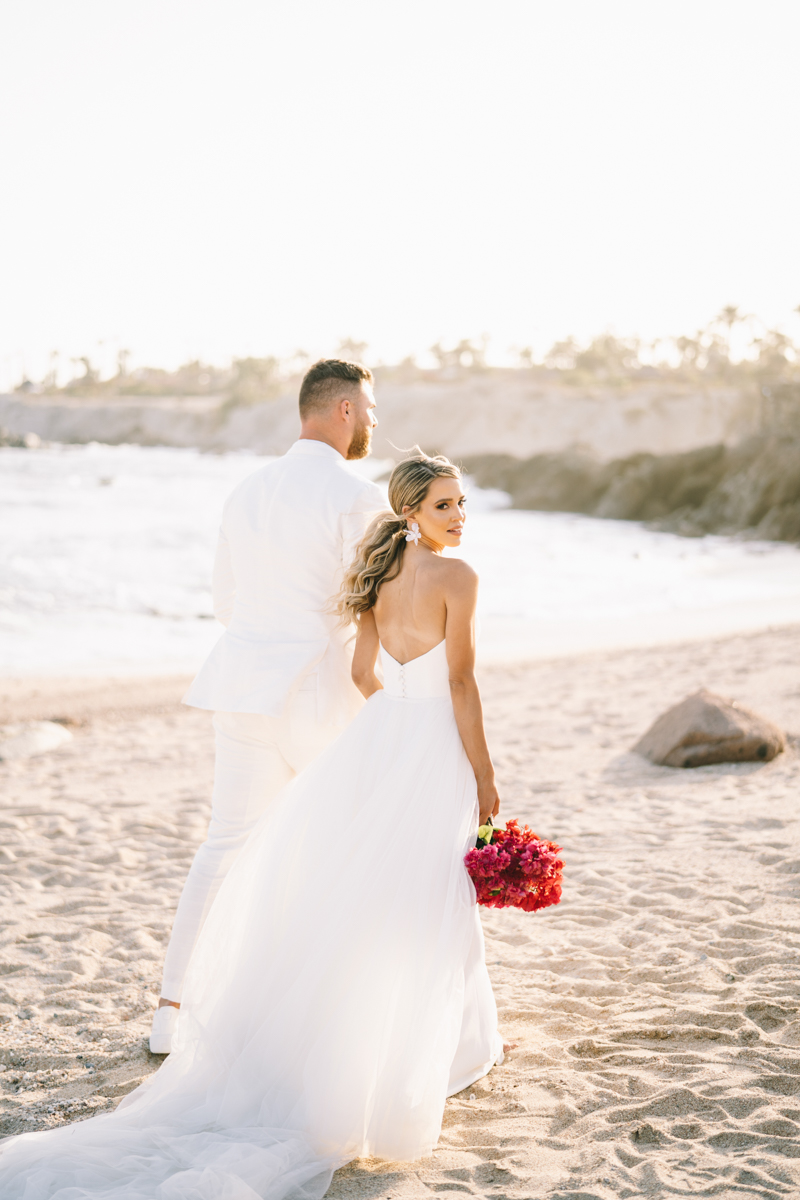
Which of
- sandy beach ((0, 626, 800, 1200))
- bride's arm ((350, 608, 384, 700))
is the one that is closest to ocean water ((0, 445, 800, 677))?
sandy beach ((0, 626, 800, 1200))

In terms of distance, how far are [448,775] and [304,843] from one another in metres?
0.45

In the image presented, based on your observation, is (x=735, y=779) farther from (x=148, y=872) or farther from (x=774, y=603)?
(x=774, y=603)

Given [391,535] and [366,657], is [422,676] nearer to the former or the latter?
[366,657]

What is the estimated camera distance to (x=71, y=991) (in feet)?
12.1

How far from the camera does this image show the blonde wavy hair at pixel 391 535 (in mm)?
2844

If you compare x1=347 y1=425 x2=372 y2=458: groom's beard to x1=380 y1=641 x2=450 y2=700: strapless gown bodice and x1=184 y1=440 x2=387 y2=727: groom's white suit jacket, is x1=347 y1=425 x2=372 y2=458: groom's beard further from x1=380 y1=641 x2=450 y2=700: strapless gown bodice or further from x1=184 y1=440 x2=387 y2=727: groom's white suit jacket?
x1=380 y1=641 x2=450 y2=700: strapless gown bodice

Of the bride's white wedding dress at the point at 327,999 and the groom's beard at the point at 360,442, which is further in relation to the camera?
the groom's beard at the point at 360,442

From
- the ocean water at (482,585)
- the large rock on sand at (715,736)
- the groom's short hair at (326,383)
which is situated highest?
the groom's short hair at (326,383)

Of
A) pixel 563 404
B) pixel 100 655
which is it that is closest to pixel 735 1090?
pixel 100 655

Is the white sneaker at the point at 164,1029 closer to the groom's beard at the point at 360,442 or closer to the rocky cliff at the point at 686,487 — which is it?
the groom's beard at the point at 360,442

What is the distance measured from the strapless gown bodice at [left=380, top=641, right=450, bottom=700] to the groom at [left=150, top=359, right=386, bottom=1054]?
0.96 feet

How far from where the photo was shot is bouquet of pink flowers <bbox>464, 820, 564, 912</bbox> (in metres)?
2.69

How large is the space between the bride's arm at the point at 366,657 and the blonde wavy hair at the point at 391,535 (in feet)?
0.15

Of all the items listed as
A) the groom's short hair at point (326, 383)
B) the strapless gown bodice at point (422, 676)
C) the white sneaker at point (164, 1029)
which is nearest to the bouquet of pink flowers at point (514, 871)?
the strapless gown bodice at point (422, 676)
